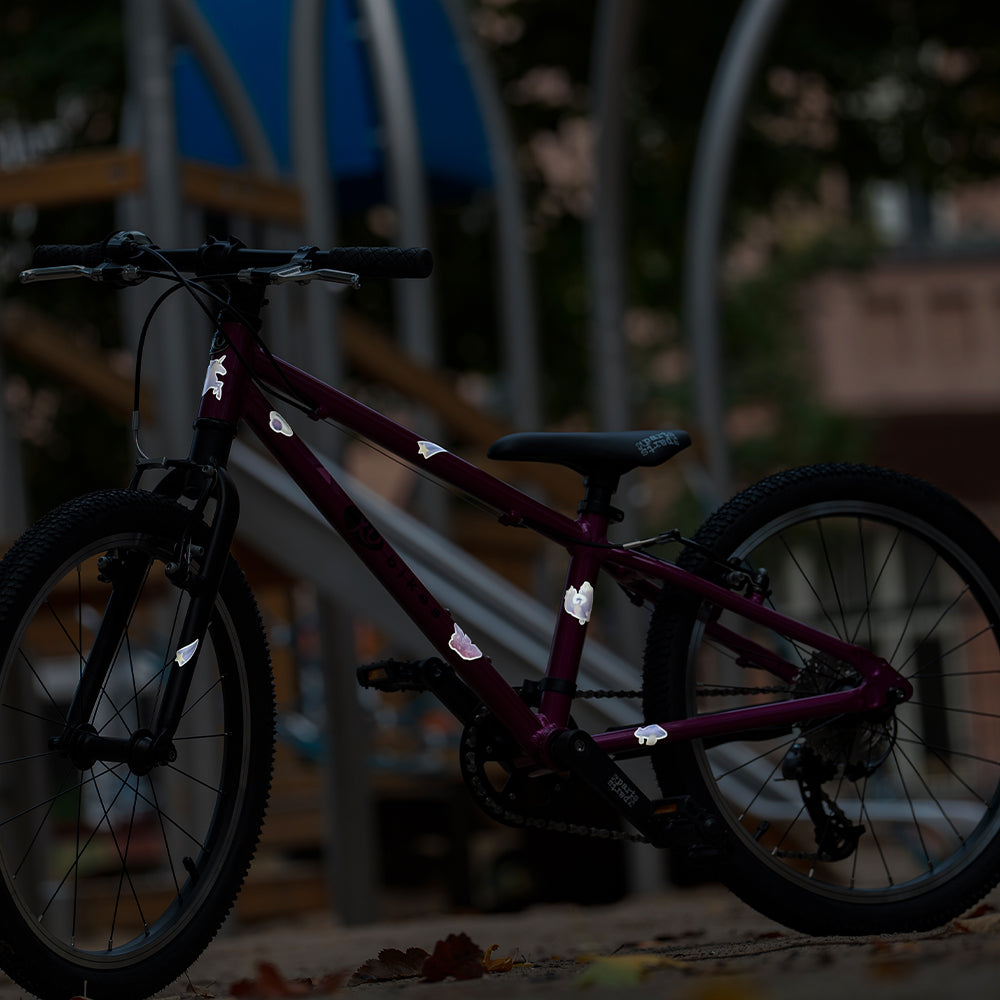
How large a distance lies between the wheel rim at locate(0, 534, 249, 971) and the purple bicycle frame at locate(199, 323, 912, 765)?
24 centimetres

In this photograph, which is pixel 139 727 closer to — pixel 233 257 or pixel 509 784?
pixel 509 784

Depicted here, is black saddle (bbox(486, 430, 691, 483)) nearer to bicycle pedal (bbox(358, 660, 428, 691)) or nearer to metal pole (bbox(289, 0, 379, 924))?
bicycle pedal (bbox(358, 660, 428, 691))

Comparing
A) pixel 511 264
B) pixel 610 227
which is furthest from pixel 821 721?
pixel 511 264

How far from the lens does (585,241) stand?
9.59 m

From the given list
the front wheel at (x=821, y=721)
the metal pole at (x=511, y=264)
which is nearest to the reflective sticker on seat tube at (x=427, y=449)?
the front wheel at (x=821, y=721)

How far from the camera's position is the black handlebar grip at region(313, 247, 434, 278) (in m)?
2.37

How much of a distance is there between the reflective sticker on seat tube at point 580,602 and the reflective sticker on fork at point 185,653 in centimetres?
59

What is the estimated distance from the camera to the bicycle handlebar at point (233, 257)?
7.80 ft

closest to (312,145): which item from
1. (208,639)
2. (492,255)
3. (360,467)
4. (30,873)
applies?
(30,873)

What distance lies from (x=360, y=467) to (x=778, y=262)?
6754 millimetres

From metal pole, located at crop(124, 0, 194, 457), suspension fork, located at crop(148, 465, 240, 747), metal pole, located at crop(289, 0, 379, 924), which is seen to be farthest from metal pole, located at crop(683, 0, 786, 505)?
suspension fork, located at crop(148, 465, 240, 747)

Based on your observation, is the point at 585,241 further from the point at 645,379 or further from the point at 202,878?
the point at 202,878

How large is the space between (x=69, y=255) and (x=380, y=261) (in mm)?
471

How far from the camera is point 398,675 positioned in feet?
8.34
